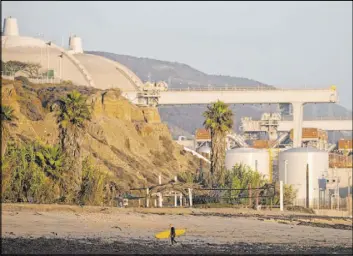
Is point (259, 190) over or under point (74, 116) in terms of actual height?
under

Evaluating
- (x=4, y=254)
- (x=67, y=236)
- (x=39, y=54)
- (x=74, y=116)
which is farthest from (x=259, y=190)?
(x=39, y=54)

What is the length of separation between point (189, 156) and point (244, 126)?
55.4 meters

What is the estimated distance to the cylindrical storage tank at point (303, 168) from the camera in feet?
301

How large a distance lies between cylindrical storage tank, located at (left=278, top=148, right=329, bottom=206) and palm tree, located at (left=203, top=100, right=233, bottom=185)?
2069 centimetres

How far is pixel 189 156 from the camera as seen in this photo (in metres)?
119

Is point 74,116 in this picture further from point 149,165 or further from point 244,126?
point 244,126

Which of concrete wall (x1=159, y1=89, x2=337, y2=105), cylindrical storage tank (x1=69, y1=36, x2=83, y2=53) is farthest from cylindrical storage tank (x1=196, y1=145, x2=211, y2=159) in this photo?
cylindrical storage tank (x1=69, y1=36, x2=83, y2=53)

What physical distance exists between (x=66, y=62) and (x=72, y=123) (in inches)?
3701

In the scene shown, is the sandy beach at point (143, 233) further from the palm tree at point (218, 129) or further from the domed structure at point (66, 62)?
the domed structure at point (66, 62)

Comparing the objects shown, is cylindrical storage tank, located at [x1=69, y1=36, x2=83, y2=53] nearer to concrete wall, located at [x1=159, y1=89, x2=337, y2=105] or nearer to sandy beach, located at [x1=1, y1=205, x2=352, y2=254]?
concrete wall, located at [x1=159, y1=89, x2=337, y2=105]

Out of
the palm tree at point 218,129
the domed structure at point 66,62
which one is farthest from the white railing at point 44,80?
the palm tree at point 218,129

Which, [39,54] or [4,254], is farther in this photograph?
[39,54]

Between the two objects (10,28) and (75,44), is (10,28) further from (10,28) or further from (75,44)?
(75,44)

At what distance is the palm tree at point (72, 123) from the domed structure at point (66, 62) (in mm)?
82031
